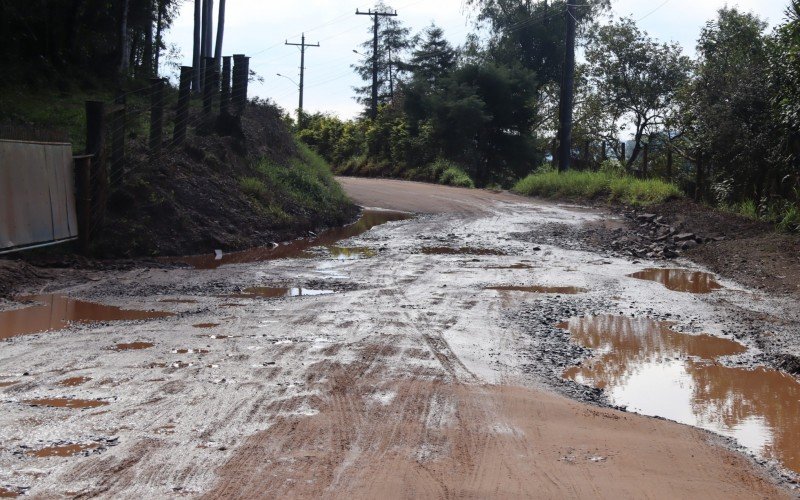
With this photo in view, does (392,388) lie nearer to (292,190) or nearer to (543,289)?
(543,289)

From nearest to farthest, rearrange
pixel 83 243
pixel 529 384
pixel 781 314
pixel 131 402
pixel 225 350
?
1. pixel 131 402
2. pixel 529 384
3. pixel 225 350
4. pixel 781 314
5. pixel 83 243

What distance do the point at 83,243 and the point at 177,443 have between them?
28.1ft

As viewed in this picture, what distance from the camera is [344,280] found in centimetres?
1144

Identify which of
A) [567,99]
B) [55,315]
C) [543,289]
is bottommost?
[55,315]

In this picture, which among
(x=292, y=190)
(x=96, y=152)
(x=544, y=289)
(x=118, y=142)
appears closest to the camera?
(x=544, y=289)

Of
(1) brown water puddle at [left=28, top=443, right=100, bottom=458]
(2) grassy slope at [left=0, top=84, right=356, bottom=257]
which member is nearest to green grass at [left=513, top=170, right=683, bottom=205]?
(2) grassy slope at [left=0, top=84, right=356, bottom=257]

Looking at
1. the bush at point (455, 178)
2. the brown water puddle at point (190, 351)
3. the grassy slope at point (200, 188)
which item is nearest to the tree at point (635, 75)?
the bush at point (455, 178)

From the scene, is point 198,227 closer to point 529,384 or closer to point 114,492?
point 529,384

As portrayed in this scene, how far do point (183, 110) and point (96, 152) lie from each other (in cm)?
428

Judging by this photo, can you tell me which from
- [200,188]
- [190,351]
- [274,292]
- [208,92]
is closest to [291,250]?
[200,188]

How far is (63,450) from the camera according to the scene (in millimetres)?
4555

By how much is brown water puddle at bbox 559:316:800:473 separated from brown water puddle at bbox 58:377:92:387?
3.78m

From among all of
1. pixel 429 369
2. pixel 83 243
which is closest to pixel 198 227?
pixel 83 243

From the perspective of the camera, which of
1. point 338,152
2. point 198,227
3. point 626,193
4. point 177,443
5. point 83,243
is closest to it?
point 177,443
